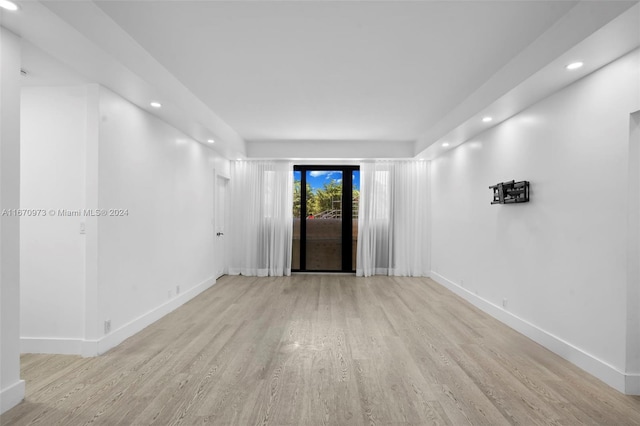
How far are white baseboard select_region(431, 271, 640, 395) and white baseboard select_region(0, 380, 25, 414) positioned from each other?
4.13m

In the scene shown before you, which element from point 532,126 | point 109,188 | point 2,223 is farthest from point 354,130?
point 2,223

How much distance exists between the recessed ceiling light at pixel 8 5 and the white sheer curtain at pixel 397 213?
5.56 meters

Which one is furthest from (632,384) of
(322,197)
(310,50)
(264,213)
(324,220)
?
(264,213)

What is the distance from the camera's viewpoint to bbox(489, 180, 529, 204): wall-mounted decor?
3.51 m

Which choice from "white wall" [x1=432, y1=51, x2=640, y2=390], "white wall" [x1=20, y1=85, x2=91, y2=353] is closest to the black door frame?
"white wall" [x1=432, y1=51, x2=640, y2=390]

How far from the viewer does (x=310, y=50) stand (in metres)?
2.90

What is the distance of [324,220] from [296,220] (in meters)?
0.59

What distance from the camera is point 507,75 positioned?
3.12m

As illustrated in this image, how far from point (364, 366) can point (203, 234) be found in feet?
11.9

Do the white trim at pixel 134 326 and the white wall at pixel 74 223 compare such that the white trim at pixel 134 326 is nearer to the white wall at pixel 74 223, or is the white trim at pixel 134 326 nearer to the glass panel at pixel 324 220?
the white wall at pixel 74 223

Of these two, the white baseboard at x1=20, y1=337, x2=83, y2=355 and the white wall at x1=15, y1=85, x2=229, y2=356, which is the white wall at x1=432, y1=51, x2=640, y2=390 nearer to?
the white wall at x1=15, y1=85, x2=229, y2=356

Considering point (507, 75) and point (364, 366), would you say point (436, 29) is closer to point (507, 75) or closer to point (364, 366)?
point (507, 75)

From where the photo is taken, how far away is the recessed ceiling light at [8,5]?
5.98 ft

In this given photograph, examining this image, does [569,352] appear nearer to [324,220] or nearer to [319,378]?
[319,378]
